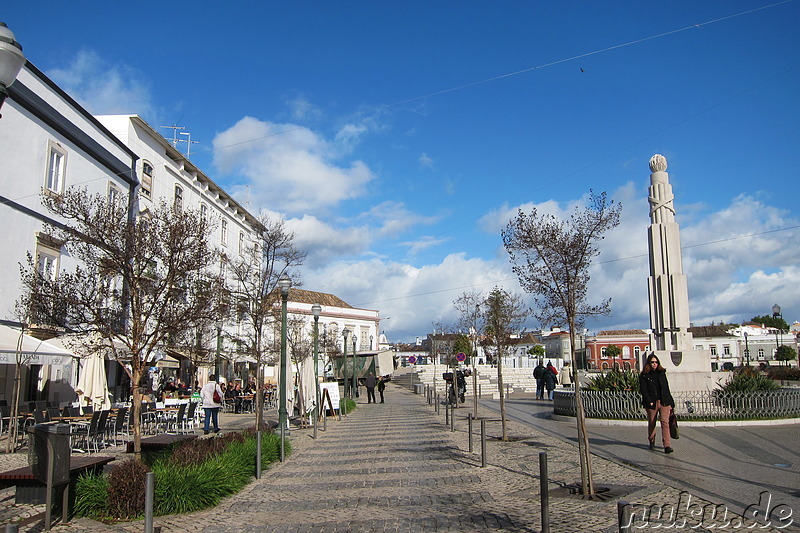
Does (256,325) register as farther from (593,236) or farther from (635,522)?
(635,522)

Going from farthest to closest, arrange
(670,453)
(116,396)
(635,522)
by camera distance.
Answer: (116,396) < (670,453) < (635,522)

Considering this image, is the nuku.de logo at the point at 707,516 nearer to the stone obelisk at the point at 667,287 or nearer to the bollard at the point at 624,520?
the bollard at the point at 624,520

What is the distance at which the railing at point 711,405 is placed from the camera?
16.6m

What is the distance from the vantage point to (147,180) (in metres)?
32.0

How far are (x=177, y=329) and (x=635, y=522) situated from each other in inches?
259

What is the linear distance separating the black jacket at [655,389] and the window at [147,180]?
2644cm

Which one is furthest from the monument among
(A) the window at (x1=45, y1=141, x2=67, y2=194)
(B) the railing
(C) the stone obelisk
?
(A) the window at (x1=45, y1=141, x2=67, y2=194)

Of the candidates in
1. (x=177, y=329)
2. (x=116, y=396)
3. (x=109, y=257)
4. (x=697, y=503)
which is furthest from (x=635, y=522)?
(x=116, y=396)

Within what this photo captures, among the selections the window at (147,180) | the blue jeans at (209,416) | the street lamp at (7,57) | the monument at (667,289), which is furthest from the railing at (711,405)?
the window at (147,180)

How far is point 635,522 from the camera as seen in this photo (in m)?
6.90

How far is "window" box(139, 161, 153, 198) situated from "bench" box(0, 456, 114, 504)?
82.1 feet

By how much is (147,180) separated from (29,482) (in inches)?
1036

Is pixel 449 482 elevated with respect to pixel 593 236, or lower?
lower

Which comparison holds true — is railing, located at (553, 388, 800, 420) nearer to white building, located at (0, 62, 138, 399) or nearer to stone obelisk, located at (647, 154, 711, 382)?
stone obelisk, located at (647, 154, 711, 382)
